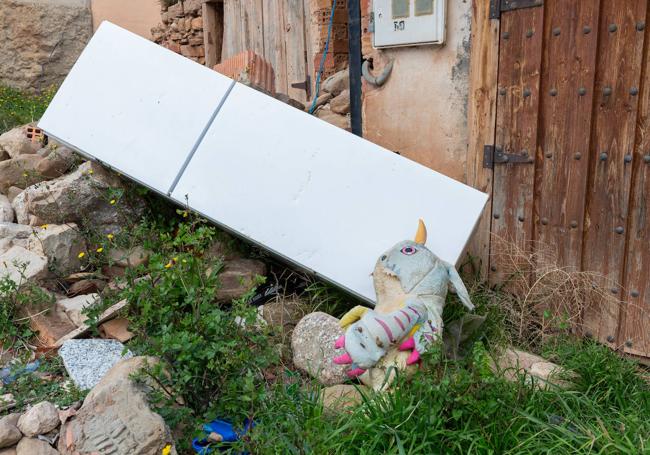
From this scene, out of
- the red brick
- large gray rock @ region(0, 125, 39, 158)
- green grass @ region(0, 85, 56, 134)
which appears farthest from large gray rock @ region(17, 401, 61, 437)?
the red brick

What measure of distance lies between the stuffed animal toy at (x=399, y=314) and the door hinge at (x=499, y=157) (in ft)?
2.61

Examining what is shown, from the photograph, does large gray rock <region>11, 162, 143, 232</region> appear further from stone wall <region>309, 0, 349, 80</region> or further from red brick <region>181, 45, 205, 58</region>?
red brick <region>181, 45, 205, 58</region>

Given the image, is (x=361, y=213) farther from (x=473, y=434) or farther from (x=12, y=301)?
(x=12, y=301)

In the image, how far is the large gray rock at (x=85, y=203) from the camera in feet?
12.8

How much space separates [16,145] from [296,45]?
2.91 metres

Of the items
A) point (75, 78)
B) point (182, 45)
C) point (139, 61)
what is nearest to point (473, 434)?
point (139, 61)

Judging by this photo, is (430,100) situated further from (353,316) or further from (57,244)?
(57,244)

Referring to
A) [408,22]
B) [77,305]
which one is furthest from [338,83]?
[77,305]

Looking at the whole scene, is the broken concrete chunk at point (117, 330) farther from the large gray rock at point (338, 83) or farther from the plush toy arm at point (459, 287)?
the large gray rock at point (338, 83)

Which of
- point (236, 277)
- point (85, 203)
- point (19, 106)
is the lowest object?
point (236, 277)

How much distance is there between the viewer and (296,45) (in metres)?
6.52

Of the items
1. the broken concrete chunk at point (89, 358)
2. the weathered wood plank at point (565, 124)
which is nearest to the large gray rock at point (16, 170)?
the broken concrete chunk at point (89, 358)

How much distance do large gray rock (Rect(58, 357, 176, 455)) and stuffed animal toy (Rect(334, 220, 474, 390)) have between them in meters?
0.86

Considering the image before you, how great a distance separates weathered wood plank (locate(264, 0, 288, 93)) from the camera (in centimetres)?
671
